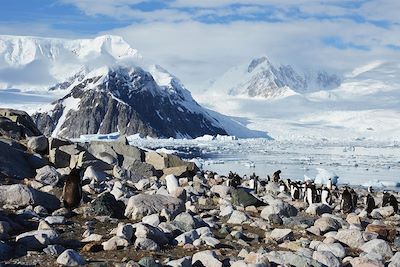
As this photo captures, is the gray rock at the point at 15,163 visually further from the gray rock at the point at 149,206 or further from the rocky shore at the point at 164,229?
the gray rock at the point at 149,206

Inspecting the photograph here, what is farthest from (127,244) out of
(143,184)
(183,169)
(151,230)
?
(183,169)

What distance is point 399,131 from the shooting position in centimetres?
12444

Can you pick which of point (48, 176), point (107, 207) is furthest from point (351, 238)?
point (48, 176)

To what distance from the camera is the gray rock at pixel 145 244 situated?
267 inches

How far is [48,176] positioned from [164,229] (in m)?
5.17

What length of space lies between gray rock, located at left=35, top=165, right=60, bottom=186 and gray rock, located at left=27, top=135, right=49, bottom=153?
3.65m

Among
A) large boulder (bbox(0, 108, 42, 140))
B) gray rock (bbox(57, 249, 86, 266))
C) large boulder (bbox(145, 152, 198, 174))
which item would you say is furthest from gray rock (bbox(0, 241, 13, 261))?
large boulder (bbox(145, 152, 198, 174))

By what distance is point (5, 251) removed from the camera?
20.2ft

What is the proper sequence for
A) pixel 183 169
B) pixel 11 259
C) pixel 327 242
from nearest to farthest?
1. pixel 11 259
2. pixel 327 242
3. pixel 183 169

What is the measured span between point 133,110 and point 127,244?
131726 mm

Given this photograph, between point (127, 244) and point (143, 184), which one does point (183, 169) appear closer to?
point (143, 184)

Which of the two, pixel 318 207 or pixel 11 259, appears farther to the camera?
pixel 318 207

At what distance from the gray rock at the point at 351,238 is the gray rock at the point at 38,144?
10083mm

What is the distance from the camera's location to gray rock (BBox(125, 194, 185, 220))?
9094 millimetres
